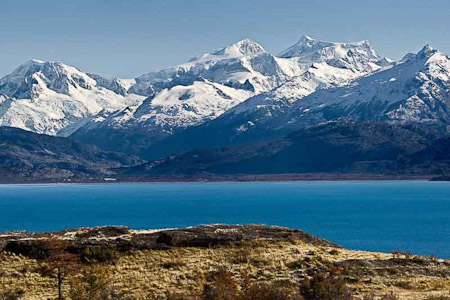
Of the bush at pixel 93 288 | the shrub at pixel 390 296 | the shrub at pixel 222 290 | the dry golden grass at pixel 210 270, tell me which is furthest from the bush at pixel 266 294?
the bush at pixel 93 288

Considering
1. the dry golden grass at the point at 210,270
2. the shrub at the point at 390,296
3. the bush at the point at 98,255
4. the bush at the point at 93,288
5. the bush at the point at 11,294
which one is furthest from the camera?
the bush at the point at 98,255

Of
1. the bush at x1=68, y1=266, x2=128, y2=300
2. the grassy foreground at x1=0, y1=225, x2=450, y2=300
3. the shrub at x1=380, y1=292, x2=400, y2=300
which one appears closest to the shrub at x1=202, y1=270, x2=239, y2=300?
the grassy foreground at x1=0, y1=225, x2=450, y2=300

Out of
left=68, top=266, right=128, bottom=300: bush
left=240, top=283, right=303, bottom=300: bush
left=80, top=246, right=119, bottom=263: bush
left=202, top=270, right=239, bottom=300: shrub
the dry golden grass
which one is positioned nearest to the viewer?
left=240, top=283, right=303, bottom=300: bush

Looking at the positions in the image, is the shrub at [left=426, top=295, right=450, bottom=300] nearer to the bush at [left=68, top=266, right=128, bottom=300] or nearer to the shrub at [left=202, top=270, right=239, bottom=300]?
the shrub at [left=202, top=270, right=239, bottom=300]

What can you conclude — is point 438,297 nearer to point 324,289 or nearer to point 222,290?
point 324,289

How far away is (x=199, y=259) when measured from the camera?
64.6 meters

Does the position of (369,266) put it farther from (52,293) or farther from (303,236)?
(52,293)

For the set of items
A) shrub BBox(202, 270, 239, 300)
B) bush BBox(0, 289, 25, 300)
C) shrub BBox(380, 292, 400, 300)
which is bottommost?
bush BBox(0, 289, 25, 300)

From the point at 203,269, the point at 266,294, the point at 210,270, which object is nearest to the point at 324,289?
the point at 266,294

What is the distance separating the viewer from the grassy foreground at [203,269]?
5375 cm

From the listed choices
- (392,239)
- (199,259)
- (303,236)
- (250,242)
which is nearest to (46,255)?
(199,259)

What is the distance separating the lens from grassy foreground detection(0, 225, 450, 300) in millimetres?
53750

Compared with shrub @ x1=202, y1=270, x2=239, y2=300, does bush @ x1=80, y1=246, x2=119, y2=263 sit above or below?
above

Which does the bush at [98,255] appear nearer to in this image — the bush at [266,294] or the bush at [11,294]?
the bush at [11,294]
